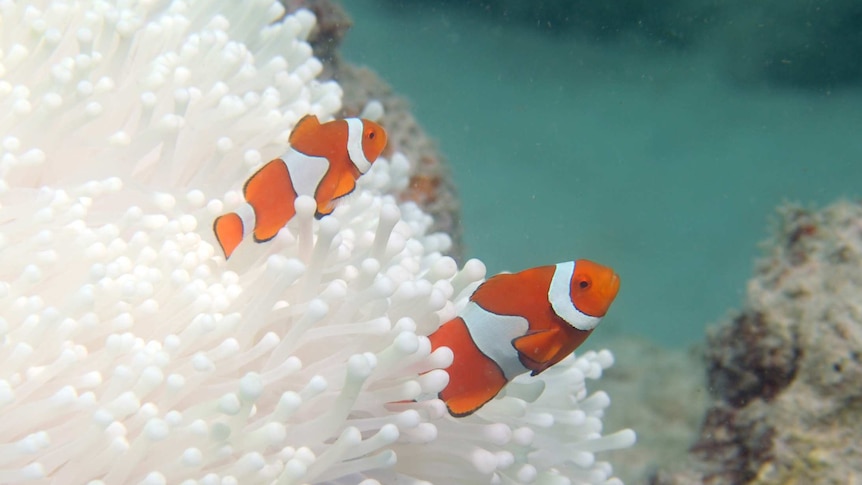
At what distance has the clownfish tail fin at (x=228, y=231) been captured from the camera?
3.86 feet

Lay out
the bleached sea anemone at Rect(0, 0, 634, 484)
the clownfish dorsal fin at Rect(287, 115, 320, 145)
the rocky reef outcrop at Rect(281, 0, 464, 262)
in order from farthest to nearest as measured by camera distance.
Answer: the rocky reef outcrop at Rect(281, 0, 464, 262), the clownfish dorsal fin at Rect(287, 115, 320, 145), the bleached sea anemone at Rect(0, 0, 634, 484)

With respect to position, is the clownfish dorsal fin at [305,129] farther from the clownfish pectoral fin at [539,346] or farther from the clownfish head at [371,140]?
the clownfish pectoral fin at [539,346]

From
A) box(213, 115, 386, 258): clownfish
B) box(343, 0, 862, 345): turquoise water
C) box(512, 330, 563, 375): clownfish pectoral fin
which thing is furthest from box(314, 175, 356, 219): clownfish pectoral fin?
box(343, 0, 862, 345): turquoise water

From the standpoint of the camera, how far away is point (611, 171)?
27.2 ft

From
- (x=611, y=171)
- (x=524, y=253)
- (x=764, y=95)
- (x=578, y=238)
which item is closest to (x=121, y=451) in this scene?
(x=524, y=253)

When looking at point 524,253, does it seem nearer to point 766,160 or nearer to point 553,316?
point 766,160

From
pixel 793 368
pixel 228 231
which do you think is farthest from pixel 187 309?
pixel 793 368

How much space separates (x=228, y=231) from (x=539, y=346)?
539 millimetres

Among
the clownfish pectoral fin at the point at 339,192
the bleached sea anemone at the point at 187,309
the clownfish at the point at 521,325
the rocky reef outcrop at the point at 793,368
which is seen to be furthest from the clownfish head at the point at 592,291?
the rocky reef outcrop at the point at 793,368

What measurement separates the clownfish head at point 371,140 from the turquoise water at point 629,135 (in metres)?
5.88

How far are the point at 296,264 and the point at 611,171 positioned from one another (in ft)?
25.0

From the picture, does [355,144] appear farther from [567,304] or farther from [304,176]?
[567,304]

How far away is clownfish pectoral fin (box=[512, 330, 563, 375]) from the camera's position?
1.13 metres

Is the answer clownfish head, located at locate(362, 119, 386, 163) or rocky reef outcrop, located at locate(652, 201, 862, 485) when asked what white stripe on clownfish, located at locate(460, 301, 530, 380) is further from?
rocky reef outcrop, located at locate(652, 201, 862, 485)
